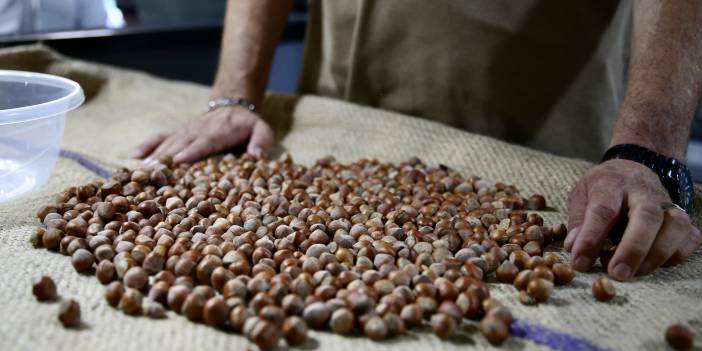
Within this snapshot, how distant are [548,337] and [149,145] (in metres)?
1.07

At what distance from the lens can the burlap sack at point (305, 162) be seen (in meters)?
0.88

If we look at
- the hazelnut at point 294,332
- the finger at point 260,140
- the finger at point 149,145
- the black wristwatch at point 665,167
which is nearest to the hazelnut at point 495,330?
the hazelnut at point 294,332

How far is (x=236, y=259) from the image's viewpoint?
41.1 inches

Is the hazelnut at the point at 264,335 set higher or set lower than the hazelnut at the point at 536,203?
lower

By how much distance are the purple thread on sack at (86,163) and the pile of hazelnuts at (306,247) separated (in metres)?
0.11

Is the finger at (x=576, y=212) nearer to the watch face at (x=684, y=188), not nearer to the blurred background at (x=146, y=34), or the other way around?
the watch face at (x=684, y=188)

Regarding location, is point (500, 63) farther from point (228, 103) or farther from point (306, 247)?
point (306, 247)

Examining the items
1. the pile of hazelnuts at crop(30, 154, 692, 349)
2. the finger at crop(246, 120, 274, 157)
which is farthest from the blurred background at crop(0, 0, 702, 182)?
the pile of hazelnuts at crop(30, 154, 692, 349)

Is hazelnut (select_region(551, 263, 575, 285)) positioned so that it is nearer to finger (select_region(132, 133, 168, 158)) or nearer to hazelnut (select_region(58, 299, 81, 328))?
hazelnut (select_region(58, 299, 81, 328))

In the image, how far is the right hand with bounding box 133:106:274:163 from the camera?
5.36 ft

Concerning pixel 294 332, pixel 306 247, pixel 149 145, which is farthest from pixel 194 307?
pixel 149 145

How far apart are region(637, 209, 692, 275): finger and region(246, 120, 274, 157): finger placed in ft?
2.89

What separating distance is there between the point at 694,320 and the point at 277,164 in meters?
0.89

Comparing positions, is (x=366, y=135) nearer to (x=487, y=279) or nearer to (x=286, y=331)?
(x=487, y=279)
